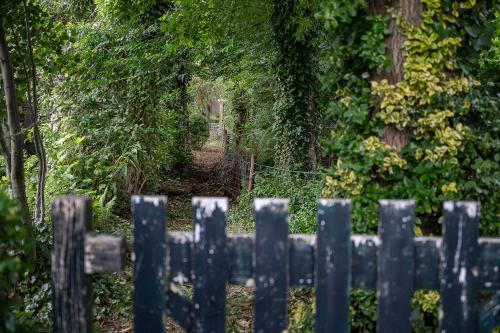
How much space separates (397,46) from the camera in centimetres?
270

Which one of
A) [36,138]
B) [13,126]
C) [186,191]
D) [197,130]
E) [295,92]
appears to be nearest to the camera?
[13,126]

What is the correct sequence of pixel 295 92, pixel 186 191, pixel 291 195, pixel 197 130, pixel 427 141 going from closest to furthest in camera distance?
1. pixel 427 141
2. pixel 291 195
3. pixel 295 92
4. pixel 186 191
5. pixel 197 130

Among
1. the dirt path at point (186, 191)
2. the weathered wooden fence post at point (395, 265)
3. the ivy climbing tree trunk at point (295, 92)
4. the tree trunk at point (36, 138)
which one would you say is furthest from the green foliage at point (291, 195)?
the weathered wooden fence post at point (395, 265)

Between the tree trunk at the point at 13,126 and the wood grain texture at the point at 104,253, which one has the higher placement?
the tree trunk at the point at 13,126

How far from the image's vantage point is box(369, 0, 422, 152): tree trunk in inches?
105

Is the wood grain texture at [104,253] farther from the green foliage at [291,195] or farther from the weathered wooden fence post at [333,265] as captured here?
the green foliage at [291,195]

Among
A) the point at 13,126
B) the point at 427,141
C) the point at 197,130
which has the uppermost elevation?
the point at 197,130

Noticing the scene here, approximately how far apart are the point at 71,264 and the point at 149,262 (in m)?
0.32

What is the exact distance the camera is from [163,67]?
33.7 feet

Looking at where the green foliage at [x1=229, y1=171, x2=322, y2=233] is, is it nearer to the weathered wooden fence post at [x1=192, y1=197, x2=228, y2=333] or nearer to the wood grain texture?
the weathered wooden fence post at [x1=192, y1=197, x2=228, y2=333]

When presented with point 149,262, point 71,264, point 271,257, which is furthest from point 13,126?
point 271,257

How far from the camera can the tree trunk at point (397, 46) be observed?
105 inches

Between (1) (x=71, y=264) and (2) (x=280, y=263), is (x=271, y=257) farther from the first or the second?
(1) (x=71, y=264)

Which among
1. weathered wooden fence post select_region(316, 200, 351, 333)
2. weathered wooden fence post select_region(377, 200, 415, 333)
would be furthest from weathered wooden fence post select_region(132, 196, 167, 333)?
weathered wooden fence post select_region(377, 200, 415, 333)
